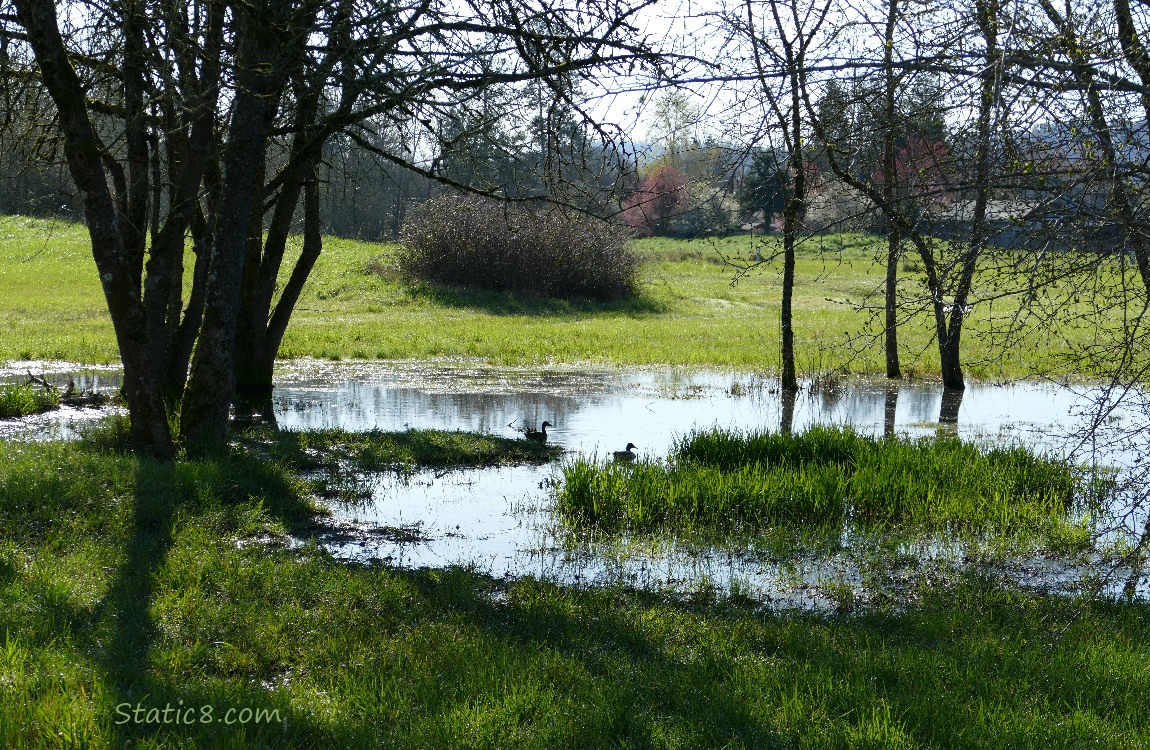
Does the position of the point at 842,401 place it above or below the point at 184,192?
below

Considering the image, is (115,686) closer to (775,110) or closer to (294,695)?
(294,695)

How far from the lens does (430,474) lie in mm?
10758

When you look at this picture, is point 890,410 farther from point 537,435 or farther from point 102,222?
point 102,222

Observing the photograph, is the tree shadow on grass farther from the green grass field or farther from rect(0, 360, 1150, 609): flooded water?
the green grass field

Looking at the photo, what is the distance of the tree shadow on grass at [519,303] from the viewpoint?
32.7 m

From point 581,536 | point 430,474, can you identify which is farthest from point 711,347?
point 581,536

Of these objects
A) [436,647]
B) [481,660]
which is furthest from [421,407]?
[481,660]

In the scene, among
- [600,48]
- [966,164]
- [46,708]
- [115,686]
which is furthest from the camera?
[600,48]

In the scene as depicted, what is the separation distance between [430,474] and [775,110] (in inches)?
253

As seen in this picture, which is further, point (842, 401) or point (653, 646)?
point (842, 401)

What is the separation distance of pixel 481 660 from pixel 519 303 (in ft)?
94.4

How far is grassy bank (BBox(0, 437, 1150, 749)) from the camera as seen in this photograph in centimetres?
417

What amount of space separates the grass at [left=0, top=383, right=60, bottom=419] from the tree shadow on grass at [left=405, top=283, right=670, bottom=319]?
18.8 metres

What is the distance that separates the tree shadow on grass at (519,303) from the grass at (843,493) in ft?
71.9
